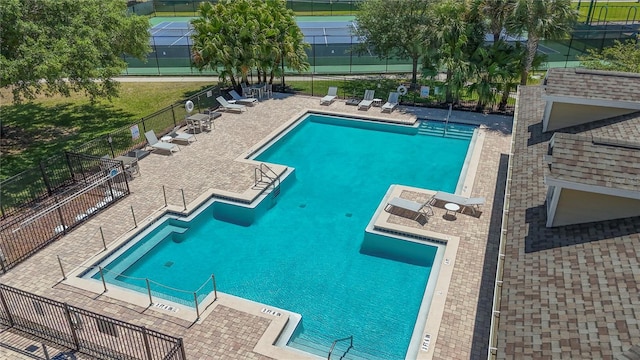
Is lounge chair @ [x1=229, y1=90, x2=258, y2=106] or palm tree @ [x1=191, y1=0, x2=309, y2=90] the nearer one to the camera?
palm tree @ [x1=191, y1=0, x2=309, y2=90]

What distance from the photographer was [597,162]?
10375 mm

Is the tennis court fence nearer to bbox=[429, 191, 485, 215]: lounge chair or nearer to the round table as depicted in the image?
bbox=[429, 191, 485, 215]: lounge chair

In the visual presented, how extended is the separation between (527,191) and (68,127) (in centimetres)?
2472

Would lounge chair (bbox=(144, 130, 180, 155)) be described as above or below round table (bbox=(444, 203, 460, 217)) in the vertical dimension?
above

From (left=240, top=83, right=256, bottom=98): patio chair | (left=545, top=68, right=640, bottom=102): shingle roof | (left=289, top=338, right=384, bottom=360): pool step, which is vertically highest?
(left=545, top=68, right=640, bottom=102): shingle roof

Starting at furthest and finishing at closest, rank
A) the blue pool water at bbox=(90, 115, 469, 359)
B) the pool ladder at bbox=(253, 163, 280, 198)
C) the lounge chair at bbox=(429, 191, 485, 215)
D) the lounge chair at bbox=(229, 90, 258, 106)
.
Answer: the lounge chair at bbox=(229, 90, 258, 106), the pool ladder at bbox=(253, 163, 280, 198), the lounge chair at bbox=(429, 191, 485, 215), the blue pool water at bbox=(90, 115, 469, 359)

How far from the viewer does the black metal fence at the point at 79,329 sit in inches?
416

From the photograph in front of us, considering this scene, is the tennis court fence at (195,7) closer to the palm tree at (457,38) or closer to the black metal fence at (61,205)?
the palm tree at (457,38)

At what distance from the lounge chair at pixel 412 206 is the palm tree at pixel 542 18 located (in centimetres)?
1296

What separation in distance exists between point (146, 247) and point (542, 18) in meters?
22.3

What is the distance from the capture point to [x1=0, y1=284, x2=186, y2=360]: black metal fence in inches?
416

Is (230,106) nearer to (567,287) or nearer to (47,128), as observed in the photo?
(47,128)

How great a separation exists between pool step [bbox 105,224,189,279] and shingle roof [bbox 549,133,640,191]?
12.8 m

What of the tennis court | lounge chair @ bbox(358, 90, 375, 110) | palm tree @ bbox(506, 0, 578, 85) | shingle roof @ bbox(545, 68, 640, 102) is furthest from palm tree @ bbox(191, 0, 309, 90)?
shingle roof @ bbox(545, 68, 640, 102)
